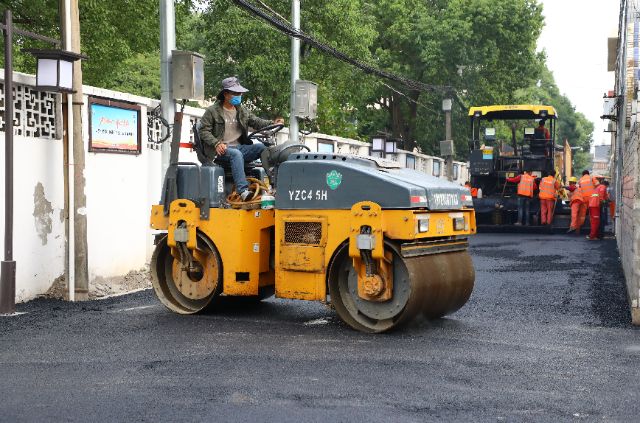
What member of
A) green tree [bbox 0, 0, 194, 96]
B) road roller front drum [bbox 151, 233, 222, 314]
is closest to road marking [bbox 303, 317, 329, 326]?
road roller front drum [bbox 151, 233, 222, 314]

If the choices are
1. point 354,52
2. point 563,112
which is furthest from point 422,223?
point 563,112

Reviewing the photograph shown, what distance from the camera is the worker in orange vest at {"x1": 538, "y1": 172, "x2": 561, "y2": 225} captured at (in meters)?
23.7

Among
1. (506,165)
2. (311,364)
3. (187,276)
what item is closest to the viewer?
(311,364)

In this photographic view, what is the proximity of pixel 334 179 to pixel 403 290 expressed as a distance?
1122 mm

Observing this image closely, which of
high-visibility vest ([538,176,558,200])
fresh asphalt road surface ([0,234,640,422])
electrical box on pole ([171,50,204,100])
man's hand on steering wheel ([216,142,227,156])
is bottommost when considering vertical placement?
fresh asphalt road surface ([0,234,640,422])

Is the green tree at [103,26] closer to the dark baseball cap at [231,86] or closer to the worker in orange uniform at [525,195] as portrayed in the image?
the worker in orange uniform at [525,195]

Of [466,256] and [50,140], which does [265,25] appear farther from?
[466,256]

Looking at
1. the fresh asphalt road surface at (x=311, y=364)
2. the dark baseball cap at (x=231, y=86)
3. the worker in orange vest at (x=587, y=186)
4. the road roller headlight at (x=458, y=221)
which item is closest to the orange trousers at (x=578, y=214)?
the worker in orange vest at (x=587, y=186)

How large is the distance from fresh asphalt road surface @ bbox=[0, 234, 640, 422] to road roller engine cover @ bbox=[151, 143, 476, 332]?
12.1 inches

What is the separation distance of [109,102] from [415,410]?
7.69m

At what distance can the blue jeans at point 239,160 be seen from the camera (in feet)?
31.1

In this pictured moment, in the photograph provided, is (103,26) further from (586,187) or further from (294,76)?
(586,187)

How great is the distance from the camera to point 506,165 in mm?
25922

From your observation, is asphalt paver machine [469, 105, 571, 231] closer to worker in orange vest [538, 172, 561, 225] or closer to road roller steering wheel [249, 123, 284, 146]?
worker in orange vest [538, 172, 561, 225]
